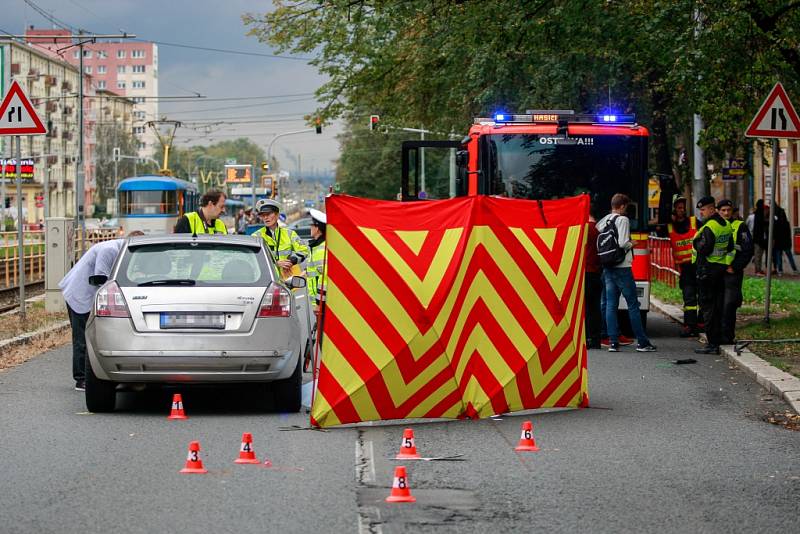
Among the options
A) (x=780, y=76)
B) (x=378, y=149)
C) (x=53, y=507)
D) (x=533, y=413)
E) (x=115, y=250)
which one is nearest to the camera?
(x=53, y=507)

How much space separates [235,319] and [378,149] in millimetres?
91477

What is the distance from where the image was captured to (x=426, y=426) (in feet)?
33.9

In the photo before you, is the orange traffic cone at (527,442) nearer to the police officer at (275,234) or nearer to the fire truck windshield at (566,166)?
the police officer at (275,234)

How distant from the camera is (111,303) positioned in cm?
1086

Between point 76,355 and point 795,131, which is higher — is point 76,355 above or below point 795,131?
below

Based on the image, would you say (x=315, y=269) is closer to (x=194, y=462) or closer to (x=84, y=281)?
(x=84, y=281)

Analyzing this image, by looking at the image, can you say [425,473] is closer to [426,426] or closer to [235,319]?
[426,426]

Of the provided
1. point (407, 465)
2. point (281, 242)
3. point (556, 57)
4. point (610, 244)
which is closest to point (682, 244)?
point (610, 244)

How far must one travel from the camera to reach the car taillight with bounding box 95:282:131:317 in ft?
35.5

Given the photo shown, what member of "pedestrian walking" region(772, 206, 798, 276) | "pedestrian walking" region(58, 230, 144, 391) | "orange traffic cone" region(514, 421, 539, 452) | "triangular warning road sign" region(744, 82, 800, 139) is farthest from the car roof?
"pedestrian walking" region(772, 206, 798, 276)

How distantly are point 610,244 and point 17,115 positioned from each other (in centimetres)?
780

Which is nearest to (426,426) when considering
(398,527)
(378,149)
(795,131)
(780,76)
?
(398,527)

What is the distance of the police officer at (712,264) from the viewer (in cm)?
1608

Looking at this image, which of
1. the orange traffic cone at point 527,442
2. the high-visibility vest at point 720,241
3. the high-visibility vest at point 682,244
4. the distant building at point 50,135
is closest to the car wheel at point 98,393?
the orange traffic cone at point 527,442
